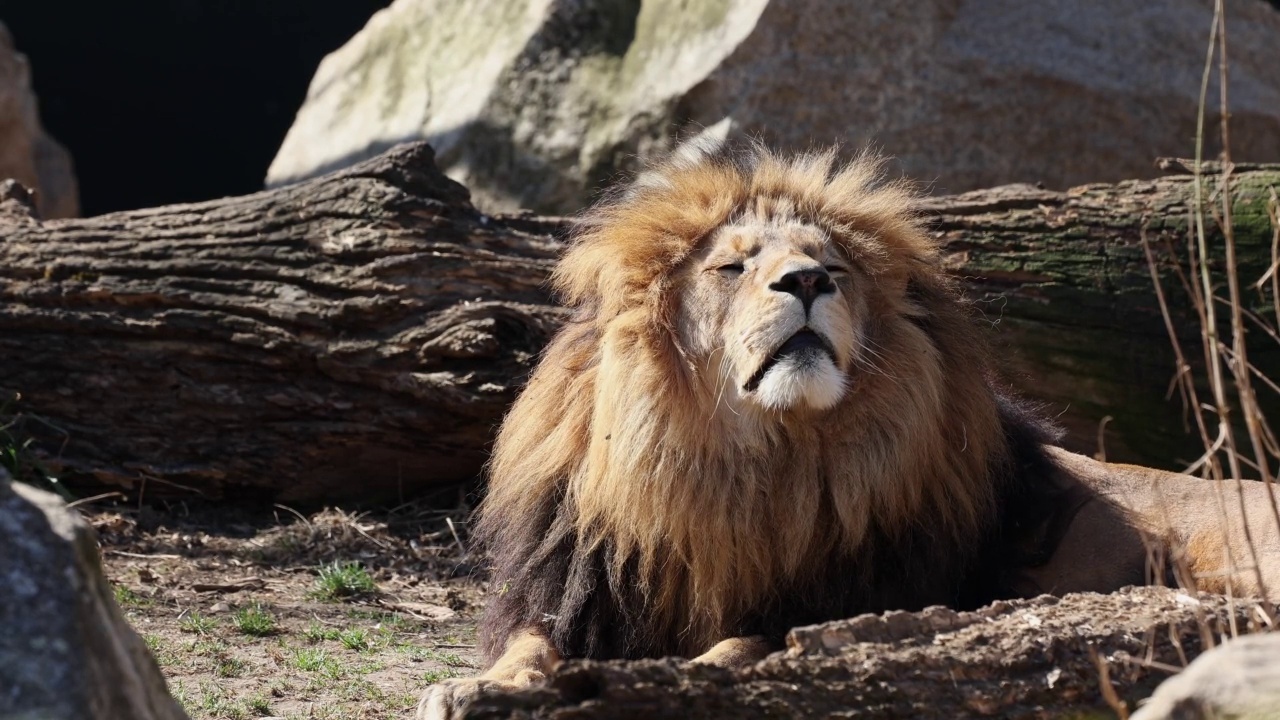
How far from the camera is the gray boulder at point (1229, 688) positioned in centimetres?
184

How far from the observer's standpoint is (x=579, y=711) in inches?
84.6

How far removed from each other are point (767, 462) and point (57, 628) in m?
1.86

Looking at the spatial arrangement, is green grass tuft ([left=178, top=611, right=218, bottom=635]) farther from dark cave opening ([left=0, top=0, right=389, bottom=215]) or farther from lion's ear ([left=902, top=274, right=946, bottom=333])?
dark cave opening ([left=0, top=0, right=389, bottom=215])

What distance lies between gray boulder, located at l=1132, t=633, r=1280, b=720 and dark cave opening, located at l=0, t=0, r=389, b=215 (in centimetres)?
1040

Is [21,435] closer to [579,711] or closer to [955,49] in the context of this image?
[579,711]

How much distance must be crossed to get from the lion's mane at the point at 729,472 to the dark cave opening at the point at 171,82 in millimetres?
8283

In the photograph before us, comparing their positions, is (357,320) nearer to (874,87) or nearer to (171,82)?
(874,87)

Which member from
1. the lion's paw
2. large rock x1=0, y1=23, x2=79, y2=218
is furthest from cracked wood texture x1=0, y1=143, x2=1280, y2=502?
large rock x1=0, y1=23, x2=79, y2=218

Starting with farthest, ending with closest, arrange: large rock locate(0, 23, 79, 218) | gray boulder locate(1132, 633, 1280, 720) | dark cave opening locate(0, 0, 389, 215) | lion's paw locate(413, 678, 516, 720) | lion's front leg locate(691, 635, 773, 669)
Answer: dark cave opening locate(0, 0, 389, 215) < large rock locate(0, 23, 79, 218) < lion's front leg locate(691, 635, 773, 669) < lion's paw locate(413, 678, 516, 720) < gray boulder locate(1132, 633, 1280, 720)

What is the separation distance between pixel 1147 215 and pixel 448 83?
4.21 m

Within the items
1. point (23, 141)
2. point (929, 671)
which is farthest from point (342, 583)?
point (23, 141)

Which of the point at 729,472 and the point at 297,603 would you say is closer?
the point at 729,472

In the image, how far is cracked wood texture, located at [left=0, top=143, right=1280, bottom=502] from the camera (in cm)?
512

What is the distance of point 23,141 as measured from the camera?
9852 mm
